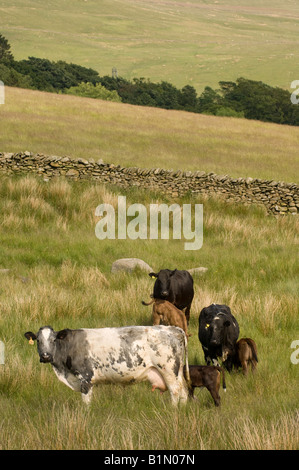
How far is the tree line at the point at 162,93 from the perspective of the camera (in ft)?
285

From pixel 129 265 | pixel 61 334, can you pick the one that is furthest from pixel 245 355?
pixel 129 265

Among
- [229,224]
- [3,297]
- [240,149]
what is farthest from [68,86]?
[3,297]

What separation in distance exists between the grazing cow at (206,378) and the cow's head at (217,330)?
0.75 m

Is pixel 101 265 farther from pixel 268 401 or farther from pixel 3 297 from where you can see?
pixel 268 401

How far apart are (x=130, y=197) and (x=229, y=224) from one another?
420 cm

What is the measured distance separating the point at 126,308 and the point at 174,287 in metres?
0.97

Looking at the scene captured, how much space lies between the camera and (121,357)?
18.9 ft

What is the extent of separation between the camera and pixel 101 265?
1297 cm

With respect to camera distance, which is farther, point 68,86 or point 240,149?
point 68,86

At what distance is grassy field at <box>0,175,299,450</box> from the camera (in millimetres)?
4578

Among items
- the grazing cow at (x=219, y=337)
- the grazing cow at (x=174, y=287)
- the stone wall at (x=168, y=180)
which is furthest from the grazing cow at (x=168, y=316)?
the stone wall at (x=168, y=180)

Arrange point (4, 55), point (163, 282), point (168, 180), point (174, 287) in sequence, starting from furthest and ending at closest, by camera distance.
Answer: point (4, 55) < point (168, 180) < point (174, 287) < point (163, 282)

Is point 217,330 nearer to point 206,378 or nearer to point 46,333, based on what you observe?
point 206,378

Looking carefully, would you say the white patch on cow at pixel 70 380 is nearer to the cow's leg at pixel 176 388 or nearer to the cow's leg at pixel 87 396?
the cow's leg at pixel 87 396
